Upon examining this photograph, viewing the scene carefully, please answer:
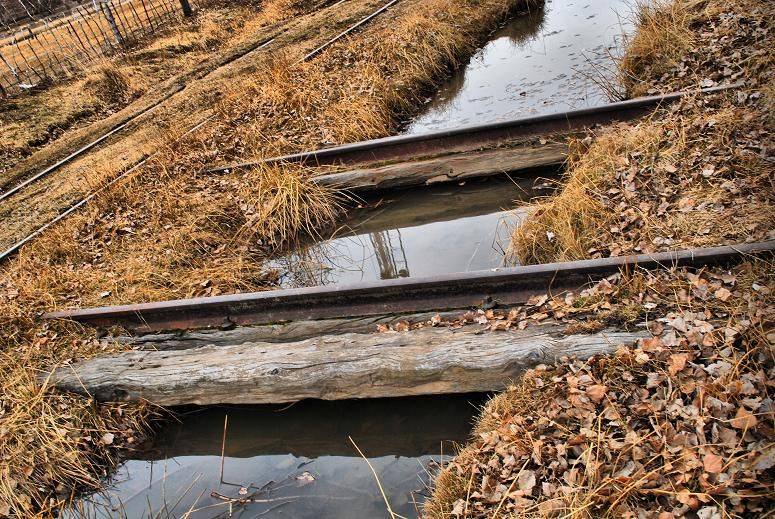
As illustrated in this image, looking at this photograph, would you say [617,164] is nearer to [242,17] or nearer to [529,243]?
[529,243]

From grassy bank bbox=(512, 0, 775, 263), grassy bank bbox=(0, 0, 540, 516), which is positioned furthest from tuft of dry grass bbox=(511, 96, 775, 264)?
grassy bank bbox=(0, 0, 540, 516)

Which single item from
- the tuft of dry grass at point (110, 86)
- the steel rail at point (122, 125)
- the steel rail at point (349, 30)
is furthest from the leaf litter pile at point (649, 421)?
the tuft of dry grass at point (110, 86)

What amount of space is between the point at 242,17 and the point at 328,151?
39.9 ft

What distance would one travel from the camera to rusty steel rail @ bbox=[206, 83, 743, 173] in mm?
6594

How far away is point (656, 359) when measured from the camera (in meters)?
3.57

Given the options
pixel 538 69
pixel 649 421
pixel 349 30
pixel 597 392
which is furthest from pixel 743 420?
pixel 349 30

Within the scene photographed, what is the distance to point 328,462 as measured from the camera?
15.0 ft

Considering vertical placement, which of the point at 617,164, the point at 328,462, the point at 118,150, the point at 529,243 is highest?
the point at 118,150

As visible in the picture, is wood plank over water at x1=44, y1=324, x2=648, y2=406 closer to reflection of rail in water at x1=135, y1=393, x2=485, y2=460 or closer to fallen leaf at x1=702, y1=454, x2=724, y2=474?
reflection of rail in water at x1=135, y1=393, x2=485, y2=460

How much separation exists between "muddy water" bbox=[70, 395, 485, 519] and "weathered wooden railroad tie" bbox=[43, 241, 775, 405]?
32cm

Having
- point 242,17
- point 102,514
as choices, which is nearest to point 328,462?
point 102,514

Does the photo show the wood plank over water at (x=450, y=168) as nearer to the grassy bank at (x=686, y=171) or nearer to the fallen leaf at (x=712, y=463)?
the grassy bank at (x=686, y=171)

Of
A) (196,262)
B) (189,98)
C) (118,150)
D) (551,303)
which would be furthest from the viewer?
(189,98)

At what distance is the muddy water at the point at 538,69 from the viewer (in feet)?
29.9
